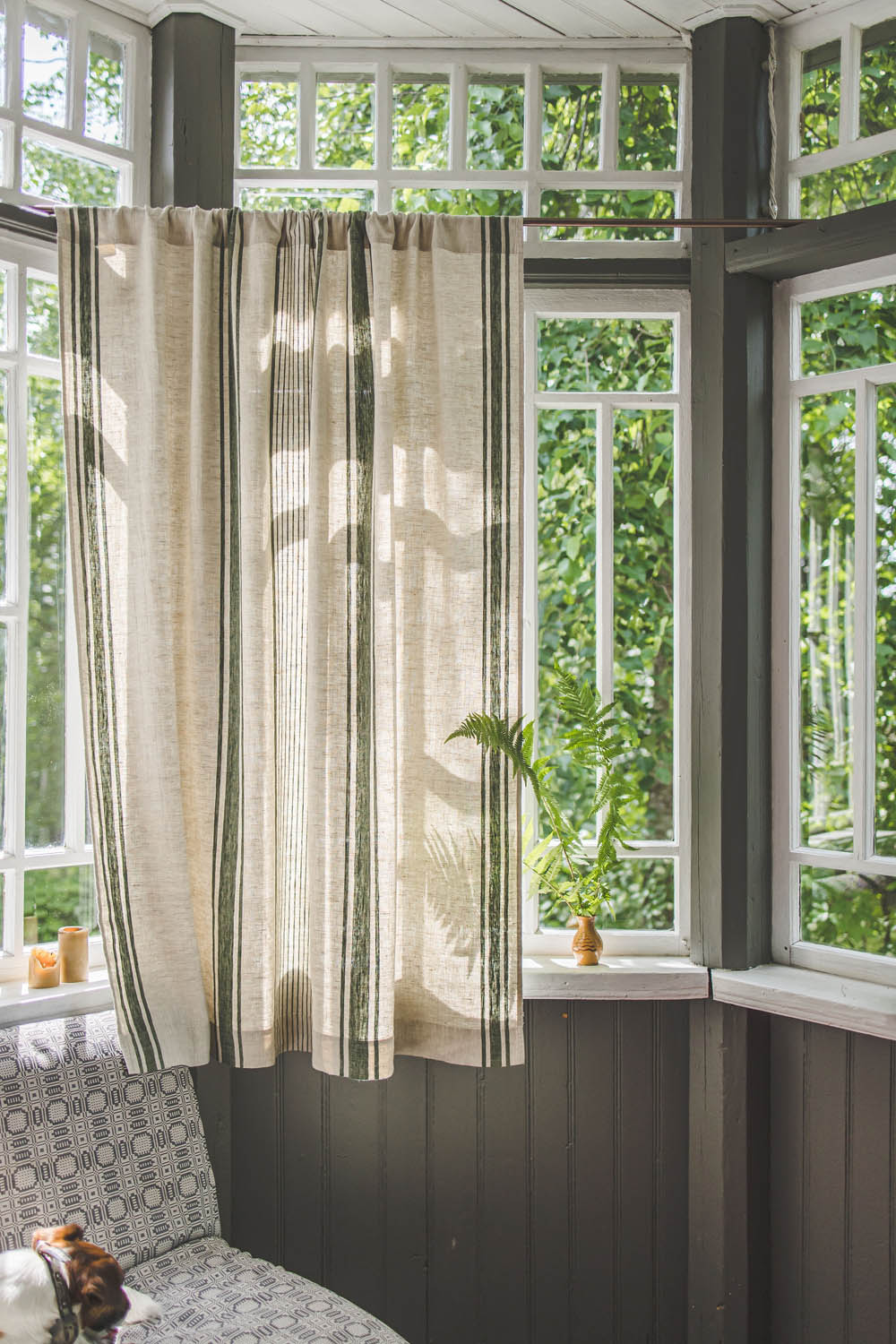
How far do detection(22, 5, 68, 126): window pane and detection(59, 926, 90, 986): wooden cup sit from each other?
172 cm

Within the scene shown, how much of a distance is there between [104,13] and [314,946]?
205cm

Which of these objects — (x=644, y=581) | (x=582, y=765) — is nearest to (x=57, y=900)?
(x=582, y=765)

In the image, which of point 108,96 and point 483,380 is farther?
point 108,96

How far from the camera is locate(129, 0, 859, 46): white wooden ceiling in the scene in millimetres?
2168

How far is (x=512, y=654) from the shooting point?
82.8 inches

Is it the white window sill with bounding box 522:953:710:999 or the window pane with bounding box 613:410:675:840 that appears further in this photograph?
the window pane with bounding box 613:410:675:840

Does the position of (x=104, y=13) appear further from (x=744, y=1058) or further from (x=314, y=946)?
(x=744, y=1058)

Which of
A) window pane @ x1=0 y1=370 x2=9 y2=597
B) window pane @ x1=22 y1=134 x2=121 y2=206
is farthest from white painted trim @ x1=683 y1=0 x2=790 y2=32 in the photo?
window pane @ x1=0 y1=370 x2=9 y2=597

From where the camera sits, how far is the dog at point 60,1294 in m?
1.38

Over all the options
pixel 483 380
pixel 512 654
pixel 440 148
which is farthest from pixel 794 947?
pixel 440 148

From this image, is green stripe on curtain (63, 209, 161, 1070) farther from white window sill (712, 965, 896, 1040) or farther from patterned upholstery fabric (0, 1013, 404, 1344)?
white window sill (712, 965, 896, 1040)

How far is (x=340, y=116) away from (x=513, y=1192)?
2.50 meters

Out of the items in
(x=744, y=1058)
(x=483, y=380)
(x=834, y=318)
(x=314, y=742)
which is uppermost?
(x=834, y=318)

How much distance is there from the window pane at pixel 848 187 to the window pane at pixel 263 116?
1.16 m
